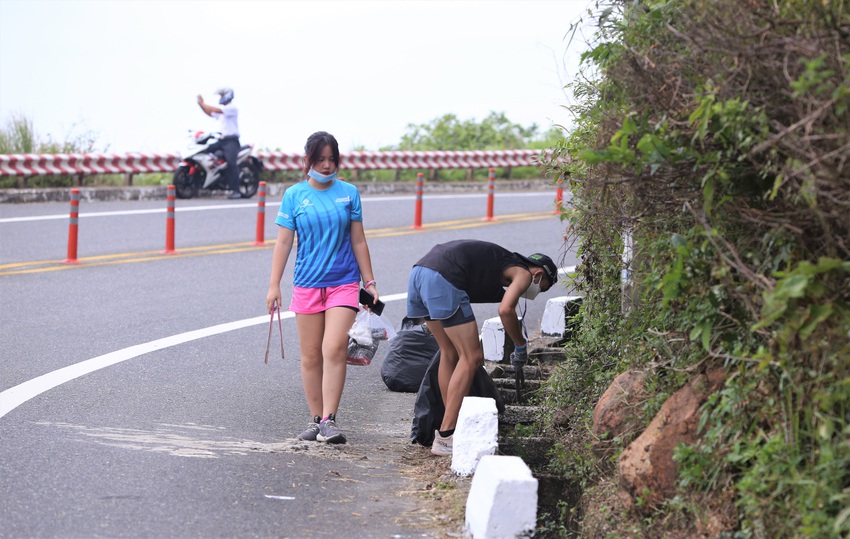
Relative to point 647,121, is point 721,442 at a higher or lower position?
lower

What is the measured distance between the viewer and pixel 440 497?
19.9 ft

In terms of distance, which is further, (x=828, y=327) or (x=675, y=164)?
(x=675, y=164)

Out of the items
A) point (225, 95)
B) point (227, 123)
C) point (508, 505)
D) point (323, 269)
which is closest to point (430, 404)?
point (323, 269)

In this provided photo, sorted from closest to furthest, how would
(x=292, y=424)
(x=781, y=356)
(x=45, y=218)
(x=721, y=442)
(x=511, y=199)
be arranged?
1. (x=781, y=356)
2. (x=721, y=442)
3. (x=292, y=424)
4. (x=45, y=218)
5. (x=511, y=199)

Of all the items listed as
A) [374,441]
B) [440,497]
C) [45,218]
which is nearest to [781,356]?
[440,497]

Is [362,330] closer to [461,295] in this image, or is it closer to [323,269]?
[323,269]

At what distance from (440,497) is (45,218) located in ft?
46.9

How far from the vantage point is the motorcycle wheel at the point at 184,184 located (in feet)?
71.2

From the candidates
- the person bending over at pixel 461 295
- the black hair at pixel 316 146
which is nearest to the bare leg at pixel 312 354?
the person bending over at pixel 461 295

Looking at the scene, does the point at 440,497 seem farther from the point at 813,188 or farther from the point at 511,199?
the point at 511,199

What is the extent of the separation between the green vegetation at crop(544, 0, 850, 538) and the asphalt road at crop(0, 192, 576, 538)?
5.20 feet

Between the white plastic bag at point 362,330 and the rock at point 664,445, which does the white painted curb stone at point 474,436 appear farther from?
the white plastic bag at point 362,330

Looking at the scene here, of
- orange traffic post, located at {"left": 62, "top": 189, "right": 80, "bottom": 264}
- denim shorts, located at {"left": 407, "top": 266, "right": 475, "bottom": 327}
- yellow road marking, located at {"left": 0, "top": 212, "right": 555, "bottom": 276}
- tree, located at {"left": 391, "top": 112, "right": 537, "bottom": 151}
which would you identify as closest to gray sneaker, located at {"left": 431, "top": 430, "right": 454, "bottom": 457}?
denim shorts, located at {"left": 407, "top": 266, "right": 475, "bottom": 327}

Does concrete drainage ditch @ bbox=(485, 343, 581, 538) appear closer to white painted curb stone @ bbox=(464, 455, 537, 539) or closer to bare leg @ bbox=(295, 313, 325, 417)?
white painted curb stone @ bbox=(464, 455, 537, 539)
